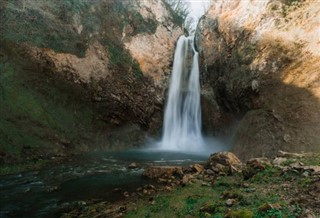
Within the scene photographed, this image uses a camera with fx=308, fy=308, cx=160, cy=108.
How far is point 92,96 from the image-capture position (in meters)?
25.0

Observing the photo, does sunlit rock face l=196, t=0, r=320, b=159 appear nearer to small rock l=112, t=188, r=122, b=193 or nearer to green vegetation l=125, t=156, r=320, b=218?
green vegetation l=125, t=156, r=320, b=218

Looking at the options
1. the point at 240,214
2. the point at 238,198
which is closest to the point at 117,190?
the point at 238,198

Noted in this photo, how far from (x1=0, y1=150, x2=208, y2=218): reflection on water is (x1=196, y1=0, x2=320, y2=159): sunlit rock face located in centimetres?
536

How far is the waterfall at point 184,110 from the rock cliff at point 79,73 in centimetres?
105

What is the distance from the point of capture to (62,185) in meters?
12.5

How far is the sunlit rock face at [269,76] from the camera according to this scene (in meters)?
16.2

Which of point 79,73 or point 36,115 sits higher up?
point 79,73

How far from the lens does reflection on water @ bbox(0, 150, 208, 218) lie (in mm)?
9867

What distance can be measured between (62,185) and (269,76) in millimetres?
13316

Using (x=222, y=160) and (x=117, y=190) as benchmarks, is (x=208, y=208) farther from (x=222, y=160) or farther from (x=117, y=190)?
(x=222, y=160)

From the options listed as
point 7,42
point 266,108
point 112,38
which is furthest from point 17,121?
point 266,108

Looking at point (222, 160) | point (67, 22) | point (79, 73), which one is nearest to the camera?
point (222, 160)

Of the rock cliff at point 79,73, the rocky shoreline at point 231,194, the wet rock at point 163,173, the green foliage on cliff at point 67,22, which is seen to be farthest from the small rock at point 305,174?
the green foliage on cliff at point 67,22

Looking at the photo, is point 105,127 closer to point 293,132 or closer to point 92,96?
point 92,96
